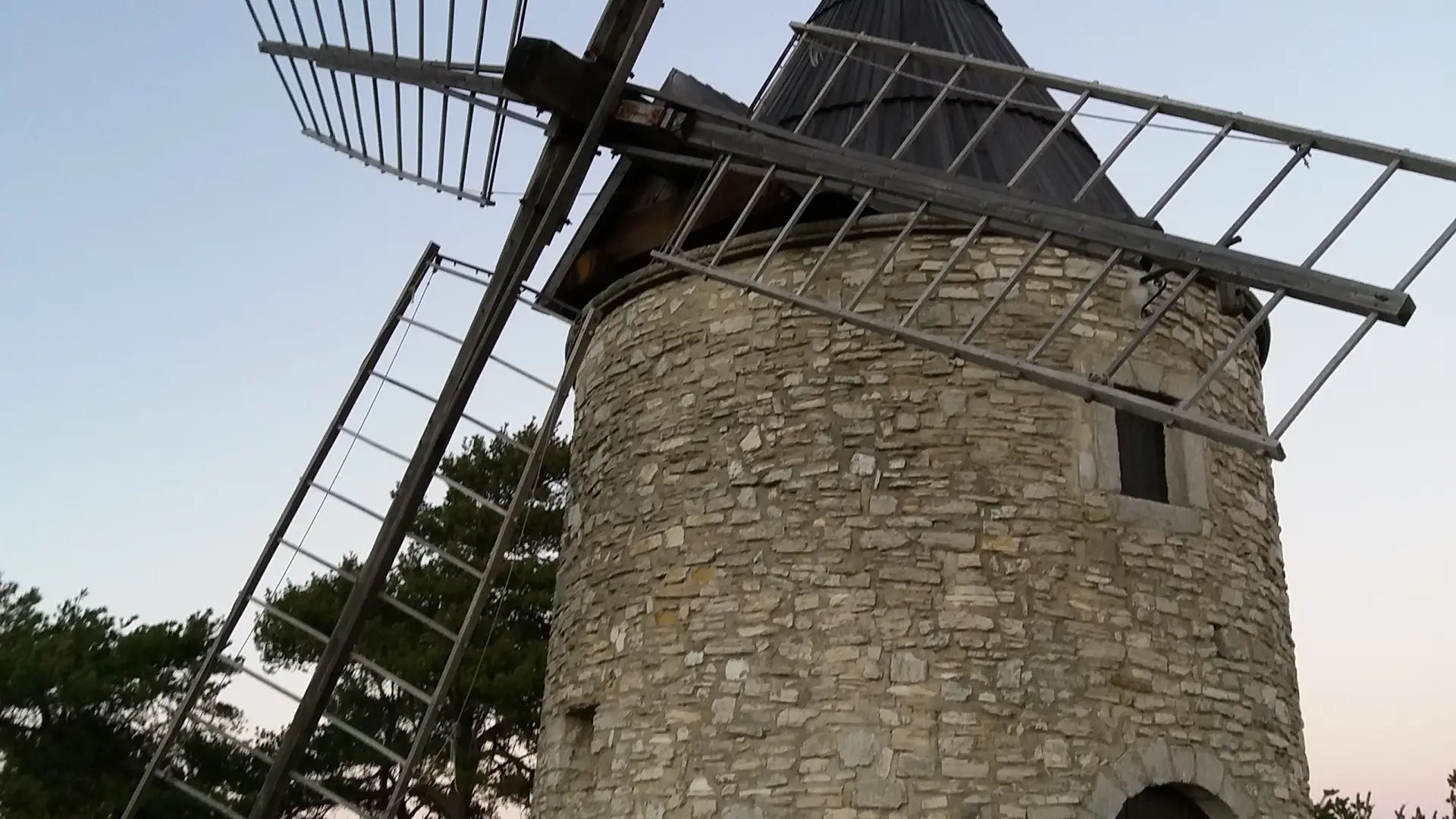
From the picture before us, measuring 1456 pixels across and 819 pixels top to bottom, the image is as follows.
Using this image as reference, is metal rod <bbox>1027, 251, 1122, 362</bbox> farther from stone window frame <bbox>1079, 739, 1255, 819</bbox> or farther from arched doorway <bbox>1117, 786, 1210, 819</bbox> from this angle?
arched doorway <bbox>1117, 786, 1210, 819</bbox>

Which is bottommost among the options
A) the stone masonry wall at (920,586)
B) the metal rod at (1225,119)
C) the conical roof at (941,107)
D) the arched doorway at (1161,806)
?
the arched doorway at (1161,806)

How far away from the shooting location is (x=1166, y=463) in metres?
5.57

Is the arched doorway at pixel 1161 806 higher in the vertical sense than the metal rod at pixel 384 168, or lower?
lower

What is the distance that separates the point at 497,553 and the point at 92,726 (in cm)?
857

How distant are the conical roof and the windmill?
37mm

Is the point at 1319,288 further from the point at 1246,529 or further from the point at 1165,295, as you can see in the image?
the point at 1246,529

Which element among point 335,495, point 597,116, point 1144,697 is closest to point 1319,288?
point 1144,697

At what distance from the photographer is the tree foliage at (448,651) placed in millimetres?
13023

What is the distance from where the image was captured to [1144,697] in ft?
16.3

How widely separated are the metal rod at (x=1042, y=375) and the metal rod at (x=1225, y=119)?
1074mm

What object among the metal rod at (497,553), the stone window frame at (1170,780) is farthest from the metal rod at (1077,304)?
the metal rod at (497,553)

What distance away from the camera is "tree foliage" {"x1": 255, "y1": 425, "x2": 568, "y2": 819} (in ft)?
42.7

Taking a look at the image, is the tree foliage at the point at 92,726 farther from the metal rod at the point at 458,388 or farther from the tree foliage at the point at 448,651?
the metal rod at the point at 458,388

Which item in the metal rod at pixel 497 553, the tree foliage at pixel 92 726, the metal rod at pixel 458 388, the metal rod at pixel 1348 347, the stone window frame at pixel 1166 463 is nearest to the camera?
the metal rod at pixel 1348 347
